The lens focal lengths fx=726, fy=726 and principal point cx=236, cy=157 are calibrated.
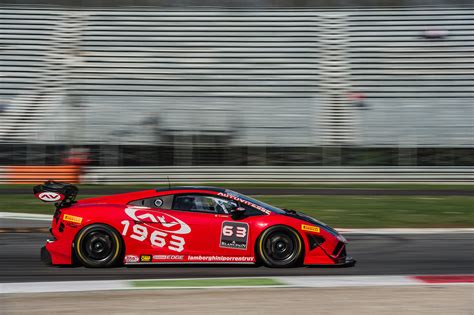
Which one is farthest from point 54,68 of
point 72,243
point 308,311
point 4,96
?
point 308,311

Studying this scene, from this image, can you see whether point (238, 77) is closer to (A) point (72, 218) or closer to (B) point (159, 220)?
(B) point (159, 220)

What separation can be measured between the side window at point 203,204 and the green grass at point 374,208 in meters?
5.36

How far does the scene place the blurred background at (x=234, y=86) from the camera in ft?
76.1

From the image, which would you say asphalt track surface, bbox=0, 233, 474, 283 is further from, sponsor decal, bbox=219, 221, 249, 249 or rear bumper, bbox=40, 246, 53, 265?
sponsor decal, bbox=219, 221, 249, 249

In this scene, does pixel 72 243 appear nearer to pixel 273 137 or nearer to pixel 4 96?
pixel 273 137

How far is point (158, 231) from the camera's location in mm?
8438

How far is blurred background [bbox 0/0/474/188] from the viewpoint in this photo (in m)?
23.2

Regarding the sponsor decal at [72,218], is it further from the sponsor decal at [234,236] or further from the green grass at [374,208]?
the green grass at [374,208]

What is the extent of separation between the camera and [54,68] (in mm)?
26406

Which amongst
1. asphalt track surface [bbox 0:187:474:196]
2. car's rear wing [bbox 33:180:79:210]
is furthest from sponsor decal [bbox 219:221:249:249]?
asphalt track surface [bbox 0:187:474:196]

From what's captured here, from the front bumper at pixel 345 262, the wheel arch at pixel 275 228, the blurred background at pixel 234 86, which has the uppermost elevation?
the blurred background at pixel 234 86

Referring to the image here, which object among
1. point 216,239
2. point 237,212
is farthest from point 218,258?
point 237,212

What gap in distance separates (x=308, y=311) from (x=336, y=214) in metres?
9.74

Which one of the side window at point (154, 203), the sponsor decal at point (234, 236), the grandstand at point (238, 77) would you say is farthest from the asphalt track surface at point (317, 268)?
the grandstand at point (238, 77)
